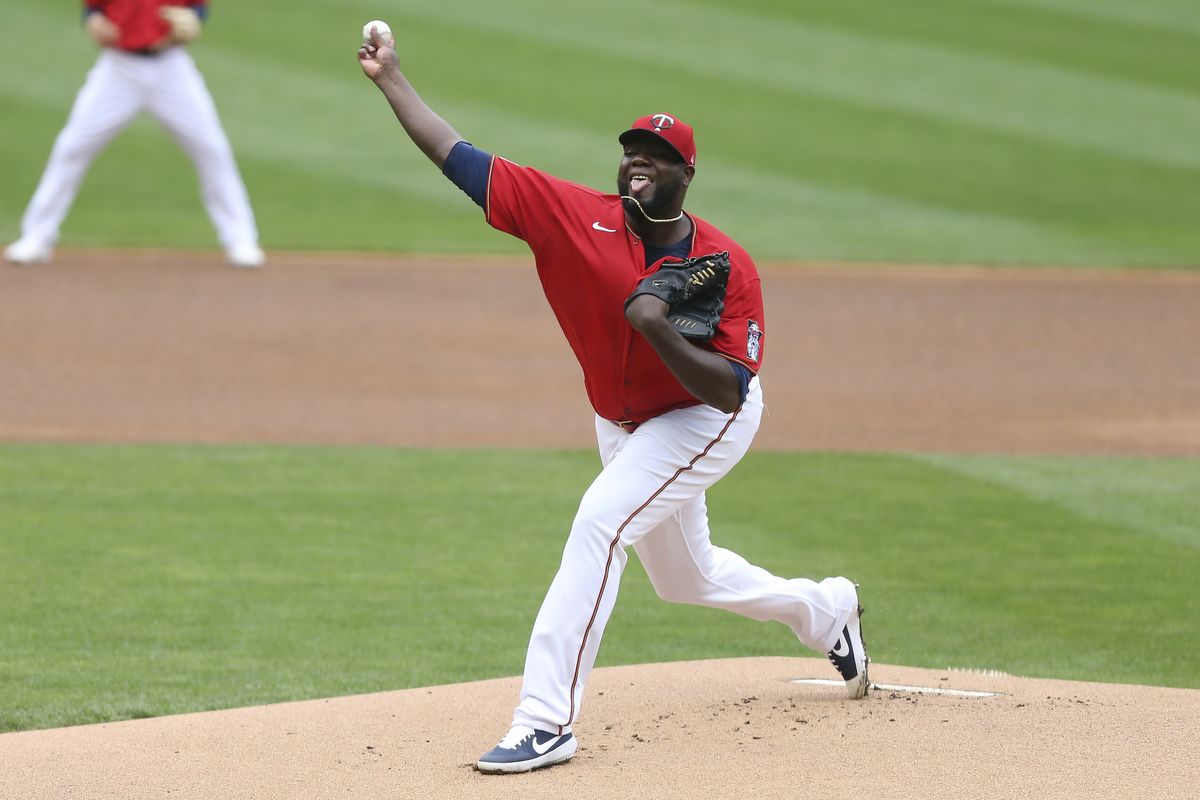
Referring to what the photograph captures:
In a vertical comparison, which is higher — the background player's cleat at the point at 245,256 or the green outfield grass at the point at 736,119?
the green outfield grass at the point at 736,119

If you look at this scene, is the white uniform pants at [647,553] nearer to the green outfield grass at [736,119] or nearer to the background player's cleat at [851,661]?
the background player's cleat at [851,661]

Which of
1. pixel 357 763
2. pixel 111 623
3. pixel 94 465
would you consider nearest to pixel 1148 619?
pixel 357 763

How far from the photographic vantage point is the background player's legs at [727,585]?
208 inches

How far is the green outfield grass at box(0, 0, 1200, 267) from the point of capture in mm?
15641

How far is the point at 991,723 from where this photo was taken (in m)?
5.08

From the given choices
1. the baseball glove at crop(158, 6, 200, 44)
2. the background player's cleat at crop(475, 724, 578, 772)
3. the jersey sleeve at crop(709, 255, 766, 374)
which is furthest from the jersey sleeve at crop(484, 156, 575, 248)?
the baseball glove at crop(158, 6, 200, 44)

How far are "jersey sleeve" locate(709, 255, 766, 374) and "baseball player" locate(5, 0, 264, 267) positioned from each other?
8279mm

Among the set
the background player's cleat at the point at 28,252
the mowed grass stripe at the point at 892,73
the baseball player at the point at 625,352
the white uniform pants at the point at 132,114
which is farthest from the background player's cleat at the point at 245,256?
Answer: the baseball player at the point at 625,352

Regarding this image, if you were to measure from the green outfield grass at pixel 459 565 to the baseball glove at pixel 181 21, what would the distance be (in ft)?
13.7

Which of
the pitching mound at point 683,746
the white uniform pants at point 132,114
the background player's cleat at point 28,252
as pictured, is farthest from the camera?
the background player's cleat at point 28,252

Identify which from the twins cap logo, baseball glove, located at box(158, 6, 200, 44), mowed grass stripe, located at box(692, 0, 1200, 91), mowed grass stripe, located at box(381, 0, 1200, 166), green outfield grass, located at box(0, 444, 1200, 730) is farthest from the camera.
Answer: mowed grass stripe, located at box(692, 0, 1200, 91)

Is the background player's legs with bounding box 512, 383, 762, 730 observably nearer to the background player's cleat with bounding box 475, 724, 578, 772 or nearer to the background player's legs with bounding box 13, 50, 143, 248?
the background player's cleat with bounding box 475, 724, 578, 772

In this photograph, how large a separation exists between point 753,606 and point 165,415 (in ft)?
17.4

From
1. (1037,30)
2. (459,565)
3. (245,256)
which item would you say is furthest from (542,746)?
(1037,30)
